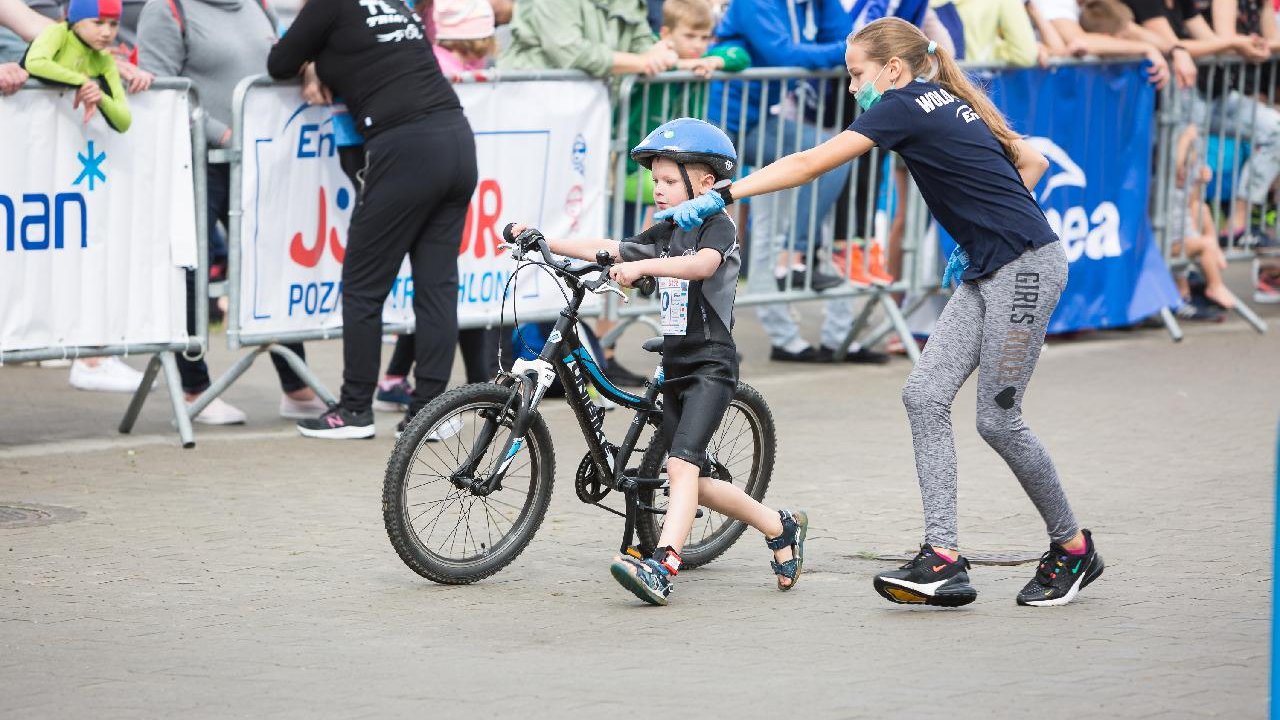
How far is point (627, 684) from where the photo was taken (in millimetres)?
5293

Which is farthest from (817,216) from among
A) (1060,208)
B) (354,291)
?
(354,291)

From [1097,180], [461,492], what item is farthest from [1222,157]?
[461,492]

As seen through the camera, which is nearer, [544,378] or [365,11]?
[544,378]

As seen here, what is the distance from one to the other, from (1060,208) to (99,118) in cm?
608

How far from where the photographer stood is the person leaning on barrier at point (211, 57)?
9.02 metres

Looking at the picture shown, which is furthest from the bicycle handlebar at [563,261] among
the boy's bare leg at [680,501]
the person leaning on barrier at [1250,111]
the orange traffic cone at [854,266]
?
the person leaning on barrier at [1250,111]

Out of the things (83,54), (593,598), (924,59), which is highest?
(924,59)

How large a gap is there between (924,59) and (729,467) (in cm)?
158

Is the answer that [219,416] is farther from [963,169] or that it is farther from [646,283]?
[963,169]

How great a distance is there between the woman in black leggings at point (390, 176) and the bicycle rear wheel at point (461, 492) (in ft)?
7.32

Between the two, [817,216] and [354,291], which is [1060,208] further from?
[354,291]

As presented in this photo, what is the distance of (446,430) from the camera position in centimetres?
639

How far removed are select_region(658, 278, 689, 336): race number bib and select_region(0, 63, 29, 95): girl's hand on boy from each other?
10.7 feet

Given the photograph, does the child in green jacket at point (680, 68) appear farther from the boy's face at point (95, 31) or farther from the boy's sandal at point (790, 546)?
the boy's sandal at point (790, 546)
